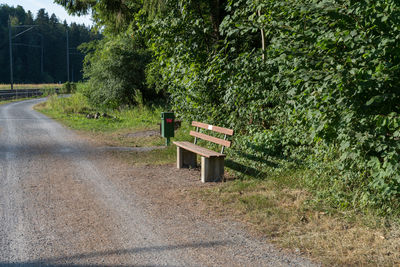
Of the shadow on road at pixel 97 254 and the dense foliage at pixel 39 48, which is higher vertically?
the dense foliage at pixel 39 48

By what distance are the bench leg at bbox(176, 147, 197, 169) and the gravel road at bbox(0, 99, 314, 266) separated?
0.31 metres

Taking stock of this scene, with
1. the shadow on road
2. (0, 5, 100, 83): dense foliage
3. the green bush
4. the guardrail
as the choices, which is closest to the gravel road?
the shadow on road

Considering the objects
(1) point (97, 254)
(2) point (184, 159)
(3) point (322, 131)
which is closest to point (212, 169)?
(2) point (184, 159)

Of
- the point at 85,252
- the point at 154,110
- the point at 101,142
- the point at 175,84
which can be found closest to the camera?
the point at 85,252

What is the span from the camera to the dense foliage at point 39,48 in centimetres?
9012

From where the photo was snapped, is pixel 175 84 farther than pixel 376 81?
Yes

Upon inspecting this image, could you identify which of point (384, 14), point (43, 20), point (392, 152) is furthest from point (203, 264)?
point (43, 20)

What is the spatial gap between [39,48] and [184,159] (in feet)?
338

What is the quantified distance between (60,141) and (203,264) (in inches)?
366

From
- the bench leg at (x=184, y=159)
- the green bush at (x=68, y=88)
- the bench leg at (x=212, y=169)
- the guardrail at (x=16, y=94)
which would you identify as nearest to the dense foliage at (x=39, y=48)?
the guardrail at (x=16, y=94)

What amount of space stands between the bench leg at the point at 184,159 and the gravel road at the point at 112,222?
1.02 feet

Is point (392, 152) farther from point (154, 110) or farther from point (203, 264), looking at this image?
point (154, 110)

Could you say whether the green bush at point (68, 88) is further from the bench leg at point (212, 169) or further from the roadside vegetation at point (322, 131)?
the bench leg at point (212, 169)

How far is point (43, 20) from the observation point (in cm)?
10494
